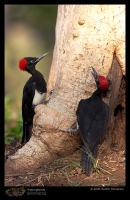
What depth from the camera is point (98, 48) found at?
538 centimetres

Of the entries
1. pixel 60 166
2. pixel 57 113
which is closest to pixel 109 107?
pixel 57 113

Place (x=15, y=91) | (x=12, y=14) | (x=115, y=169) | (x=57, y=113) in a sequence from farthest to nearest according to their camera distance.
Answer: (x=12, y=14), (x=15, y=91), (x=57, y=113), (x=115, y=169)

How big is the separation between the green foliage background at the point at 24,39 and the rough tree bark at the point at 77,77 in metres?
4.35

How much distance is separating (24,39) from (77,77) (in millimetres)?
7229

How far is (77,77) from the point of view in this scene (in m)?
5.45

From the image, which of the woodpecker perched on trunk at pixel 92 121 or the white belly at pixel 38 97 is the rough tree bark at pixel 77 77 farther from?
the white belly at pixel 38 97

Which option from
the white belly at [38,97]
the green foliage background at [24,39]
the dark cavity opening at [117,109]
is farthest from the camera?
the green foliage background at [24,39]

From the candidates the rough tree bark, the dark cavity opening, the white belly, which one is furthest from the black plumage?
the white belly

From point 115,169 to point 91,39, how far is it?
1831mm

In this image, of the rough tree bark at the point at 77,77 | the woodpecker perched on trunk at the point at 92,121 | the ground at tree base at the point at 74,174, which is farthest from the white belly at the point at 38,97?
the ground at tree base at the point at 74,174

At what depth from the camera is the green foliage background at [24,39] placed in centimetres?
1111

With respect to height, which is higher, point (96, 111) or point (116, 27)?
point (116, 27)

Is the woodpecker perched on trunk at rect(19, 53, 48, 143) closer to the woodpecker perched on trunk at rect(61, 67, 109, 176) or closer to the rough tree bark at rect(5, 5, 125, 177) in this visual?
the rough tree bark at rect(5, 5, 125, 177)

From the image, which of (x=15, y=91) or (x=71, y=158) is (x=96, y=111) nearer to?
(x=71, y=158)
